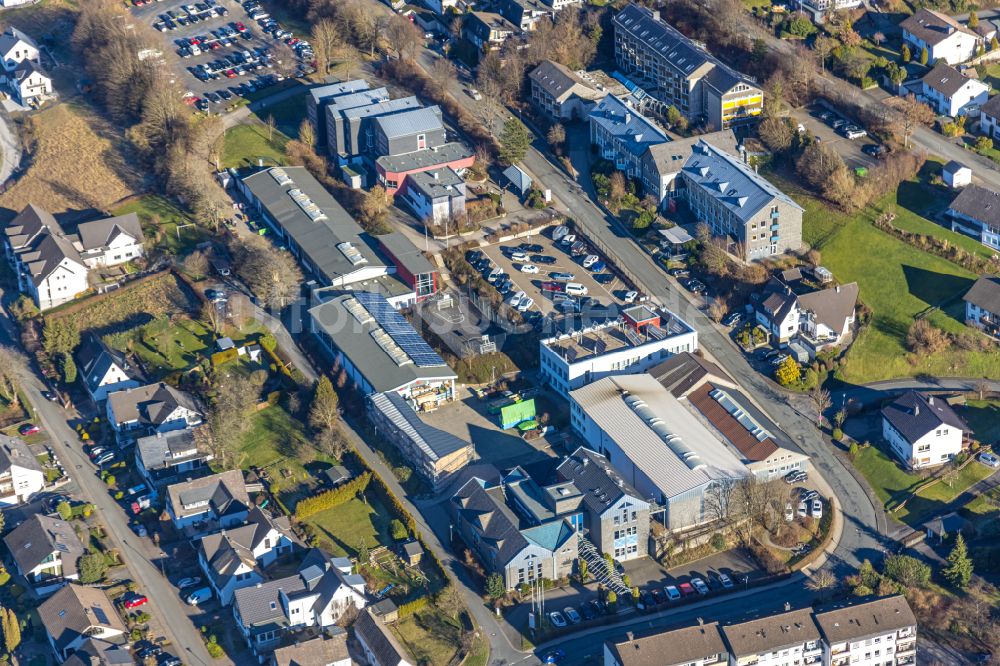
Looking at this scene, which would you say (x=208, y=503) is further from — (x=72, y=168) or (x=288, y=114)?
(x=288, y=114)

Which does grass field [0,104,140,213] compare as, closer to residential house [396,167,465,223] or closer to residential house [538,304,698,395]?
residential house [396,167,465,223]

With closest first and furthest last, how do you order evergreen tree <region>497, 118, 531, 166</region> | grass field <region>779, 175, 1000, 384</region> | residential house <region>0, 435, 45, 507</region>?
residential house <region>0, 435, 45, 507</region> → grass field <region>779, 175, 1000, 384</region> → evergreen tree <region>497, 118, 531, 166</region>

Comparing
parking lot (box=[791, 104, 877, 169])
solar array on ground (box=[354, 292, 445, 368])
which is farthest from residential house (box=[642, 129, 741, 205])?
solar array on ground (box=[354, 292, 445, 368])

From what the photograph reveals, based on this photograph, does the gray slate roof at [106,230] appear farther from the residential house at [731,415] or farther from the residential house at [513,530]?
the residential house at [731,415]

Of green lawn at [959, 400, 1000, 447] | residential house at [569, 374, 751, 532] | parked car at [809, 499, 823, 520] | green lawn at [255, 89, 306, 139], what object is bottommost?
green lawn at [255, 89, 306, 139]

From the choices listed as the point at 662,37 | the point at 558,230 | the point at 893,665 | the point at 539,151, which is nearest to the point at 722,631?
the point at 893,665

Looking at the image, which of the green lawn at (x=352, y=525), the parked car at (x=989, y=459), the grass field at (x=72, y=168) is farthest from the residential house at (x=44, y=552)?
the parked car at (x=989, y=459)

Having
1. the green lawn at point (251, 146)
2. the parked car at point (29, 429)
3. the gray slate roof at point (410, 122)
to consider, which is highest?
the gray slate roof at point (410, 122)

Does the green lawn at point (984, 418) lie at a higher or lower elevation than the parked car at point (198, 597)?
higher
